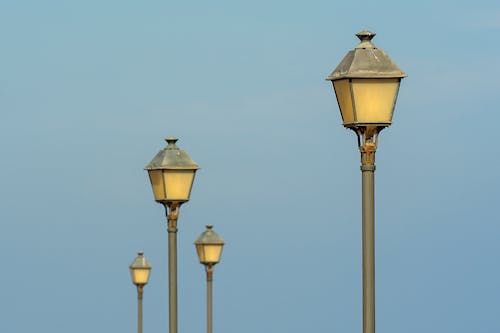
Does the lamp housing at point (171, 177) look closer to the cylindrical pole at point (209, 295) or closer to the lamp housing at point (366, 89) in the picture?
the lamp housing at point (366, 89)

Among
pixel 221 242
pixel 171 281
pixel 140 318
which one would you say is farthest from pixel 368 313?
pixel 140 318

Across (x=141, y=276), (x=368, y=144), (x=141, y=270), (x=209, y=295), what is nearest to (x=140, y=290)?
(x=141, y=276)

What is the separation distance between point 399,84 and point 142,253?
23.2m

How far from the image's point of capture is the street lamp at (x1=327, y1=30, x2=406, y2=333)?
13.9 m

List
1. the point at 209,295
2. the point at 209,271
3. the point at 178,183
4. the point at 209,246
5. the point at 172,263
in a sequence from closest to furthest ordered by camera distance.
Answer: the point at 172,263, the point at 178,183, the point at 209,246, the point at 209,271, the point at 209,295

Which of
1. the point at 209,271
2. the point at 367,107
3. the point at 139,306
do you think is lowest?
the point at 139,306

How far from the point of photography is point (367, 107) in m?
14.1

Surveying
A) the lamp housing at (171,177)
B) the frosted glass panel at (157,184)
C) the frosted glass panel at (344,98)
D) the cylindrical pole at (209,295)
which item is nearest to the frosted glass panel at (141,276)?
the cylindrical pole at (209,295)

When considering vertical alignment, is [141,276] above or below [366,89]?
below

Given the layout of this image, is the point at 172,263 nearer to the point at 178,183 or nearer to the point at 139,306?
the point at 178,183

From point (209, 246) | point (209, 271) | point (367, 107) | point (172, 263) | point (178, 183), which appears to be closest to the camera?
point (367, 107)

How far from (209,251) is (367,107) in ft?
54.8

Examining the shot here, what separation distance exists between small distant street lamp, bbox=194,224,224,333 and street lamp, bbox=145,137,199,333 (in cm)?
A: 846

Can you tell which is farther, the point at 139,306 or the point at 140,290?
the point at 140,290
